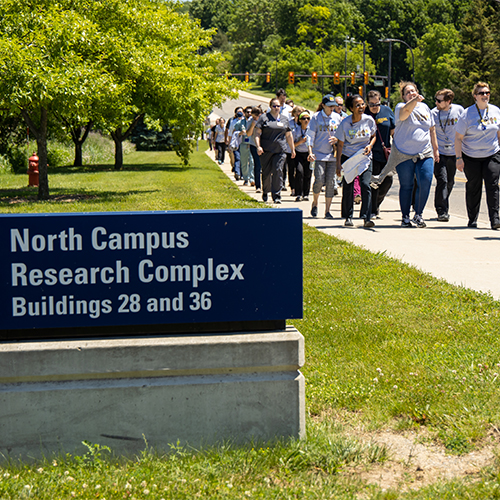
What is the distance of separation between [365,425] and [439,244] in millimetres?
6124

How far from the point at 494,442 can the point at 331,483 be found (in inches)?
33.9

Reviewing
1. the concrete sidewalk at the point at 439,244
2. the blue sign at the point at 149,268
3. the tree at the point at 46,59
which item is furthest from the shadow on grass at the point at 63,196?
the blue sign at the point at 149,268

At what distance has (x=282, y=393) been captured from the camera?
3.35 m

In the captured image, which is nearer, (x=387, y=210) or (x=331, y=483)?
(x=331, y=483)

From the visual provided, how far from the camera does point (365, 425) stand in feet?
11.8

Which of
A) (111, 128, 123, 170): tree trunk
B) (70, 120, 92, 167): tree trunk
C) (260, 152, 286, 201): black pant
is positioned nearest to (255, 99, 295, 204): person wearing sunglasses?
(260, 152, 286, 201): black pant

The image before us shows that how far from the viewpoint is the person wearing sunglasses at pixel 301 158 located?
15039 millimetres

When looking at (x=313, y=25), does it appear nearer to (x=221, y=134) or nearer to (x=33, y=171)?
(x=221, y=134)

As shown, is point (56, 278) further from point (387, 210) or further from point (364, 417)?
point (387, 210)

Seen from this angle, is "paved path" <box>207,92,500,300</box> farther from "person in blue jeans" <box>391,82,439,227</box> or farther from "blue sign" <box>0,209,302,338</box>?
"blue sign" <box>0,209,302,338</box>

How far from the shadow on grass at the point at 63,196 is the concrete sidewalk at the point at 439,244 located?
5.43 metres

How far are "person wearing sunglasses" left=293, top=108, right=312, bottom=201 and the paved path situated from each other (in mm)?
→ 1932

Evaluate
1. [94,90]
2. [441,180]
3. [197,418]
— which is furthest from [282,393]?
[94,90]

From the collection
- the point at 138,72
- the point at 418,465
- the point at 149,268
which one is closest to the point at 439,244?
the point at 418,465
